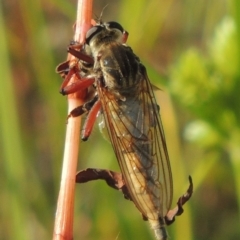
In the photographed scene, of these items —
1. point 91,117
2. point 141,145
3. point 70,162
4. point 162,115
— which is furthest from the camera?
point 162,115

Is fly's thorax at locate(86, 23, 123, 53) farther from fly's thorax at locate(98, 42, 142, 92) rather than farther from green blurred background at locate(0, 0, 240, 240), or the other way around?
green blurred background at locate(0, 0, 240, 240)

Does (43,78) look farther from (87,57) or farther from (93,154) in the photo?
(87,57)

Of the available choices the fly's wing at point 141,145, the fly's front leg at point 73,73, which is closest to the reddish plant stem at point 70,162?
the fly's front leg at point 73,73

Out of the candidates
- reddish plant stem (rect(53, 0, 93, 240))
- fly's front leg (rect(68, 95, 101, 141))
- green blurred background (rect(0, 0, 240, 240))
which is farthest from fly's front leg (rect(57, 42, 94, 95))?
green blurred background (rect(0, 0, 240, 240))

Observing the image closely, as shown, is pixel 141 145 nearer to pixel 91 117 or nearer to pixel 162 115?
pixel 91 117

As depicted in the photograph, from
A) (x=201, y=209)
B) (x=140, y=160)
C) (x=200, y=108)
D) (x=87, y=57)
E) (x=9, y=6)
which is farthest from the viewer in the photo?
(x=9, y=6)

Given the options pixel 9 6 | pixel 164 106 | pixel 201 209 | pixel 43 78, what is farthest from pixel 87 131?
pixel 9 6

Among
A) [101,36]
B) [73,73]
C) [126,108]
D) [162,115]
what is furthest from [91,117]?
→ [162,115]
